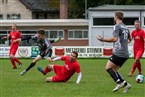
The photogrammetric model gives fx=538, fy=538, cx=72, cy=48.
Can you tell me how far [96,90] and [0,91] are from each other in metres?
2.40

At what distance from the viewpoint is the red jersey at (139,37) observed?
1830 cm

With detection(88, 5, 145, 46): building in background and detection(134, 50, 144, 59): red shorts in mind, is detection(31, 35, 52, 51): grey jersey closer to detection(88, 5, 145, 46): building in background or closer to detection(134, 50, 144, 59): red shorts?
detection(134, 50, 144, 59): red shorts

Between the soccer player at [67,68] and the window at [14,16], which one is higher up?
the soccer player at [67,68]

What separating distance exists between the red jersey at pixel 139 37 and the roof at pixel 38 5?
65.9m

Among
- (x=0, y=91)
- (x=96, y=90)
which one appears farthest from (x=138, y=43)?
(x=0, y=91)

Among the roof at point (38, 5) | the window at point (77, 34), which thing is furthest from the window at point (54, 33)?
the roof at point (38, 5)

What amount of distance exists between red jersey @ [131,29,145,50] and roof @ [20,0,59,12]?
65.9 metres

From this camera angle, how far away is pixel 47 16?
296 feet

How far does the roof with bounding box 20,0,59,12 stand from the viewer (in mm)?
85375

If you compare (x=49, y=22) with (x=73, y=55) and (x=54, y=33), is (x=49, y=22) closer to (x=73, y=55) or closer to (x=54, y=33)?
(x=54, y=33)

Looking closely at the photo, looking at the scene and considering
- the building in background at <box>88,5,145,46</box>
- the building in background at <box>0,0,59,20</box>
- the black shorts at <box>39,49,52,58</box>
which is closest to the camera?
the black shorts at <box>39,49,52,58</box>

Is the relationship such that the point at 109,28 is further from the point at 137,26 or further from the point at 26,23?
the point at 137,26

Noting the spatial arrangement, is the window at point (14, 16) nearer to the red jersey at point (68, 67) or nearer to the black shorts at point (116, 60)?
the red jersey at point (68, 67)

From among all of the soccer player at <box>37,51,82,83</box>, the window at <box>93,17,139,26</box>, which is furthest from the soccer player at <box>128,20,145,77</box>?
the window at <box>93,17,139,26</box>
